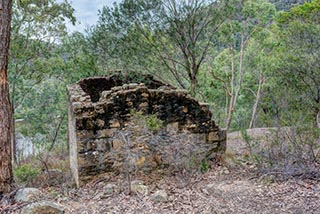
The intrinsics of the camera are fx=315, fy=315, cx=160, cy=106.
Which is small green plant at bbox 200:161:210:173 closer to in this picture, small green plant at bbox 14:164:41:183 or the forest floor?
the forest floor

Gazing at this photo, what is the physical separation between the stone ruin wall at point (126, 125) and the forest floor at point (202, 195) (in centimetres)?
34

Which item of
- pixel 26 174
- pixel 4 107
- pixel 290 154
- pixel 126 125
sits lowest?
pixel 26 174

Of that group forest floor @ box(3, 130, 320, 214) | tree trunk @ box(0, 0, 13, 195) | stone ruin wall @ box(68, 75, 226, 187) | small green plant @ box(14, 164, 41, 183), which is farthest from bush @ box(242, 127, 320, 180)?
small green plant @ box(14, 164, 41, 183)

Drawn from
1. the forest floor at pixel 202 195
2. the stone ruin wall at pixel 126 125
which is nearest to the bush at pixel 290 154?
the forest floor at pixel 202 195

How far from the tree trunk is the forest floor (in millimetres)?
635

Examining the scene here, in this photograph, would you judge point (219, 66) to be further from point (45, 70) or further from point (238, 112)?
point (45, 70)

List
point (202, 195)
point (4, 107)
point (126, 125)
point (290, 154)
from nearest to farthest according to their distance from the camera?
point (202, 195)
point (4, 107)
point (290, 154)
point (126, 125)

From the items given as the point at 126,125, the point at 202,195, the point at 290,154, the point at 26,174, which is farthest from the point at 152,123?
the point at 26,174

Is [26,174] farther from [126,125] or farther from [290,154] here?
[290,154]

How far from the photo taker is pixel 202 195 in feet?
14.3

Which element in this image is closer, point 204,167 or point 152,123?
point 152,123

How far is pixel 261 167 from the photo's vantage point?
16.7ft

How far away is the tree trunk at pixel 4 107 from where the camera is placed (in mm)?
4527

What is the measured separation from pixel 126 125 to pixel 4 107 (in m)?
2.00
